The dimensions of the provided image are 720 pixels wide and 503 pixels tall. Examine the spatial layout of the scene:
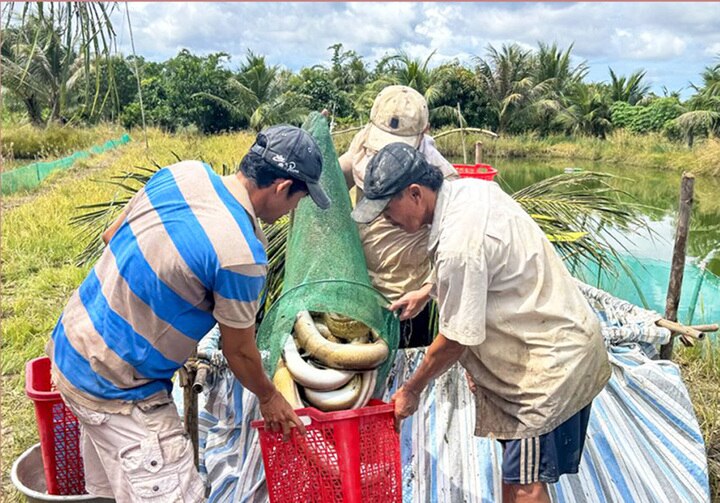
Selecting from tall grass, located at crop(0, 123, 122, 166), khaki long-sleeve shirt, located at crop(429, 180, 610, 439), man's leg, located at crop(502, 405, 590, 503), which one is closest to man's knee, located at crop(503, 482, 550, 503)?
man's leg, located at crop(502, 405, 590, 503)

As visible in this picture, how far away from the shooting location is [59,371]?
181 cm

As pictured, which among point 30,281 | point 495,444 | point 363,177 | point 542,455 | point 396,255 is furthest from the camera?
point 30,281

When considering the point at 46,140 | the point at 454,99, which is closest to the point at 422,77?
the point at 454,99

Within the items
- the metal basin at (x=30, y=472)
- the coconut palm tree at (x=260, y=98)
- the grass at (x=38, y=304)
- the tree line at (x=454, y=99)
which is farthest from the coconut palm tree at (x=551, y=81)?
the metal basin at (x=30, y=472)

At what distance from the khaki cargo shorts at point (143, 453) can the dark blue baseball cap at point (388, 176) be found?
2.69 ft

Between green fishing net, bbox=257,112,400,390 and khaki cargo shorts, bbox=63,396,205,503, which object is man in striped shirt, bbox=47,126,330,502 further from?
green fishing net, bbox=257,112,400,390

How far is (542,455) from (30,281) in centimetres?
513

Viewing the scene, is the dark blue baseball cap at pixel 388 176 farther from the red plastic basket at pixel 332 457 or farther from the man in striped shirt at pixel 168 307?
the red plastic basket at pixel 332 457

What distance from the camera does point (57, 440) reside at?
2225 mm

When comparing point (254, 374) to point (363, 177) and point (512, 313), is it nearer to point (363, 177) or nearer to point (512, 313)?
point (512, 313)

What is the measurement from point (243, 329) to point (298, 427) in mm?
348

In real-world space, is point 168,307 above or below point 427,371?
above

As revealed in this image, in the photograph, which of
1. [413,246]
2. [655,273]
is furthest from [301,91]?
[413,246]

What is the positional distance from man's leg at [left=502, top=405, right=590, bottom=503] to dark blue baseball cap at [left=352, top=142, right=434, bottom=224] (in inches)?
33.3
